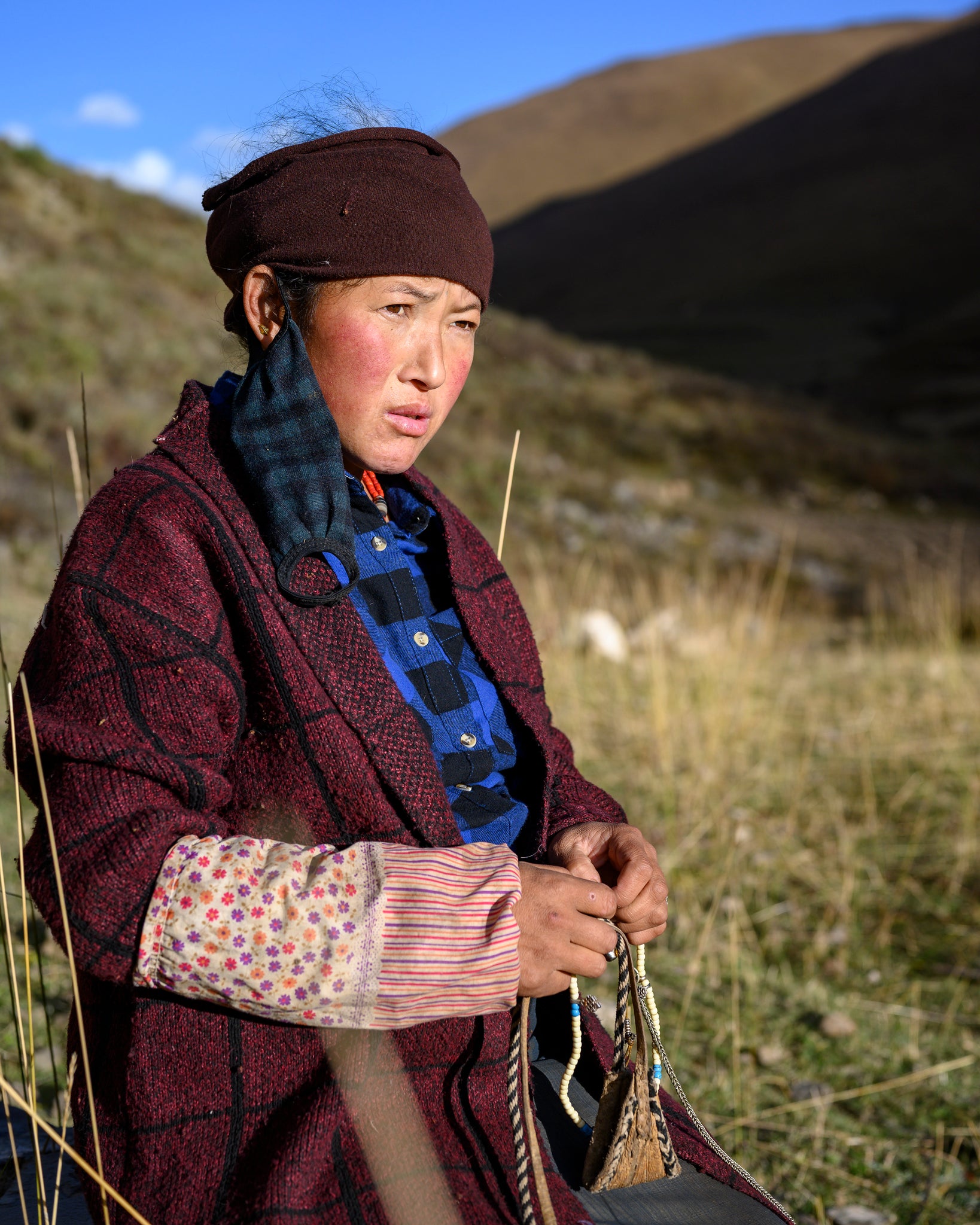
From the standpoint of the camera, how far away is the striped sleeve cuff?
3.00 feet

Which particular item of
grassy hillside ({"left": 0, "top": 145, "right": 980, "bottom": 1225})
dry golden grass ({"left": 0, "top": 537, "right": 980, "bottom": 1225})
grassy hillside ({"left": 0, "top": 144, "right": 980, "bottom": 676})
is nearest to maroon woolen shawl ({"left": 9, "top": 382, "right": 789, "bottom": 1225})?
grassy hillside ({"left": 0, "top": 145, "right": 980, "bottom": 1225})

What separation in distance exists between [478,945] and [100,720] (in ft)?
1.25

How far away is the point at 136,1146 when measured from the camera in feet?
3.22

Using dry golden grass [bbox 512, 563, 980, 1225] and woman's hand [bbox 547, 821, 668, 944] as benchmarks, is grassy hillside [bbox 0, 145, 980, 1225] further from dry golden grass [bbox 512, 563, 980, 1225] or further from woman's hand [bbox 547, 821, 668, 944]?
woman's hand [bbox 547, 821, 668, 944]

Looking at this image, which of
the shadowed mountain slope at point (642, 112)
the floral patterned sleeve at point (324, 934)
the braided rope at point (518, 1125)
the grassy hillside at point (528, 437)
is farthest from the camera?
the shadowed mountain slope at point (642, 112)

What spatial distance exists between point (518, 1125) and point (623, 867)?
0.28m

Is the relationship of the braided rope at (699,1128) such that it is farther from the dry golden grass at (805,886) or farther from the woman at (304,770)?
the dry golden grass at (805,886)

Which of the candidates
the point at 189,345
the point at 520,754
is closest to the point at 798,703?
the point at 520,754

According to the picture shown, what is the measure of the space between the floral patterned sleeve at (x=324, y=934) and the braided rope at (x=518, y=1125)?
5.8 inches

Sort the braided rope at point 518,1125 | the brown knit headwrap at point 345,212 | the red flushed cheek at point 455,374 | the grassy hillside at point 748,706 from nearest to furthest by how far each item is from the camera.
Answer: the braided rope at point 518,1125 < the brown knit headwrap at point 345,212 < the red flushed cheek at point 455,374 < the grassy hillside at point 748,706

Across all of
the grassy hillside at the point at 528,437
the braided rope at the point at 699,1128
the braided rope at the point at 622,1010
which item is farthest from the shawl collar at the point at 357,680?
the grassy hillside at the point at 528,437

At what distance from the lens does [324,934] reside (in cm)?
90

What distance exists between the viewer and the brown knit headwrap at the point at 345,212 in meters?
1.10

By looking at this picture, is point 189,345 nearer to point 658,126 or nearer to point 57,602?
point 57,602
